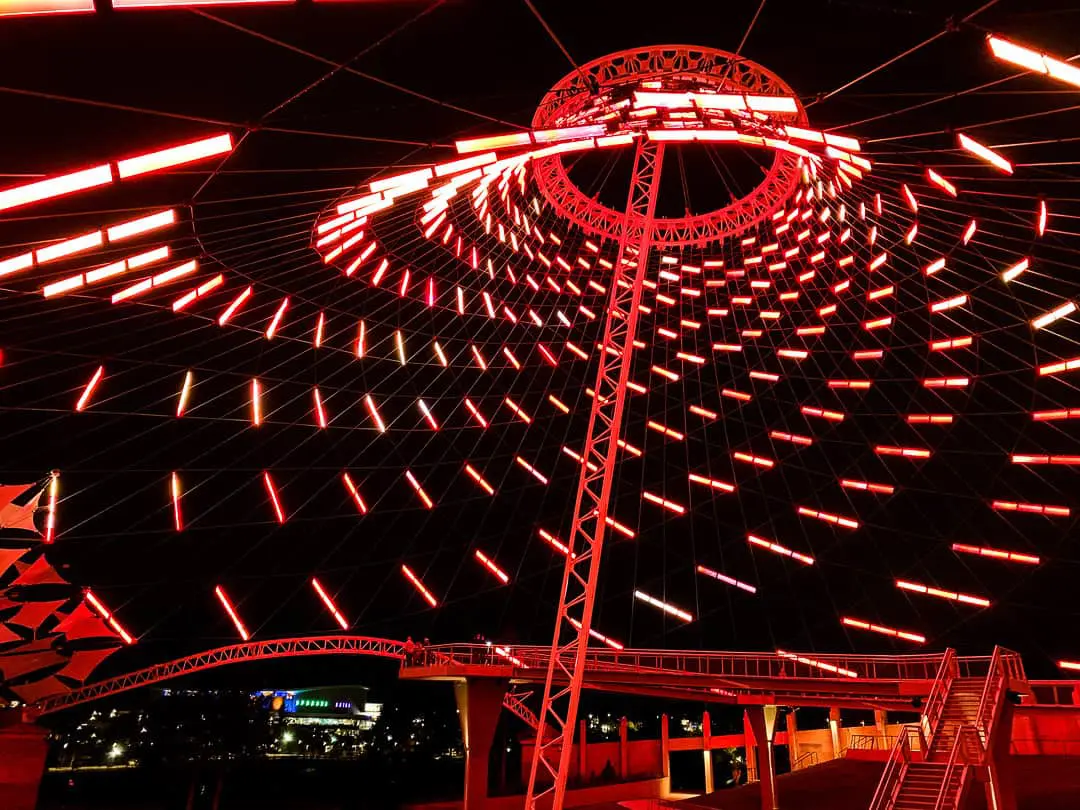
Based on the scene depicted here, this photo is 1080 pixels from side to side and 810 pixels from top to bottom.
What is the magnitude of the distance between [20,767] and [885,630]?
56.1m

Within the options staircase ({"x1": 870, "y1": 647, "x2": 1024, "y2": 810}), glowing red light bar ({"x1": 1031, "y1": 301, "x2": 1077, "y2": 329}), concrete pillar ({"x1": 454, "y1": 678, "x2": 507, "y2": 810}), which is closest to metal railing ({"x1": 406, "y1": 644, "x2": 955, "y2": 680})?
concrete pillar ({"x1": 454, "y1": 678, "x2": 507, "y2": 810})

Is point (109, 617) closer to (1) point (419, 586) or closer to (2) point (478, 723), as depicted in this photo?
(1) point (419, 586)

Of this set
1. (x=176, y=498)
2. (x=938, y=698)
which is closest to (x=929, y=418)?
(x=938, y=698)

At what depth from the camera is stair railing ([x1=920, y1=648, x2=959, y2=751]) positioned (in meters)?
24.8

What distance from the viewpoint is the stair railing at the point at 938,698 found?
81.4ft

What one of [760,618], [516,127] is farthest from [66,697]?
[760,618]

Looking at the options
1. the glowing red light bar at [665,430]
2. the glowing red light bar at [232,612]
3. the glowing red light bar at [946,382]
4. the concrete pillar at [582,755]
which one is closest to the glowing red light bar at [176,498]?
the glowing red light bar at [232,612]

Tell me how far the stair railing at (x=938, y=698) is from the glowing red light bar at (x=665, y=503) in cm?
3151

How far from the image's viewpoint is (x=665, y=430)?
5869 centimetres

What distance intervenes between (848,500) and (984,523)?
368 inches

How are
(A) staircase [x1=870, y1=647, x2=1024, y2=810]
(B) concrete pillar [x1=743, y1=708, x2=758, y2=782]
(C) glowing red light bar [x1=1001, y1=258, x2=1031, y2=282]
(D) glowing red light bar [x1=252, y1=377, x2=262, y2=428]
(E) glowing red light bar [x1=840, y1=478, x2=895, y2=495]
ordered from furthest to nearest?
(B) concrete pillar [x1=743, y1=708, x2=758, y2=782] → (E) glowing red light bar [x1=840, y1=478, x2=895, y2=495] → (D) glowing red light bar [x1=252, y1=377, x2=262, y2=428] → (C) glowing red light bar [x1=1001, y1=258, x2=1031, y2=282] → (A) staircase [x1=870, y1=647, x2=1024, y2=810]

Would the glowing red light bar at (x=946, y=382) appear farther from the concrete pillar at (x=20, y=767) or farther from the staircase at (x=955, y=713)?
the concrete pillar at (x=20, y=767)

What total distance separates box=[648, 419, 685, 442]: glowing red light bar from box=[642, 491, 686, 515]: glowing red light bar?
18.2ft

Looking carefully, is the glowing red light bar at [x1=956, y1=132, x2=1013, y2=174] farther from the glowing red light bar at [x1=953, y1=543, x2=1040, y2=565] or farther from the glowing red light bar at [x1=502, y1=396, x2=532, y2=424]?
the glowing red light bar at [x1=953, y1=543, x2=1040, y2=565]
